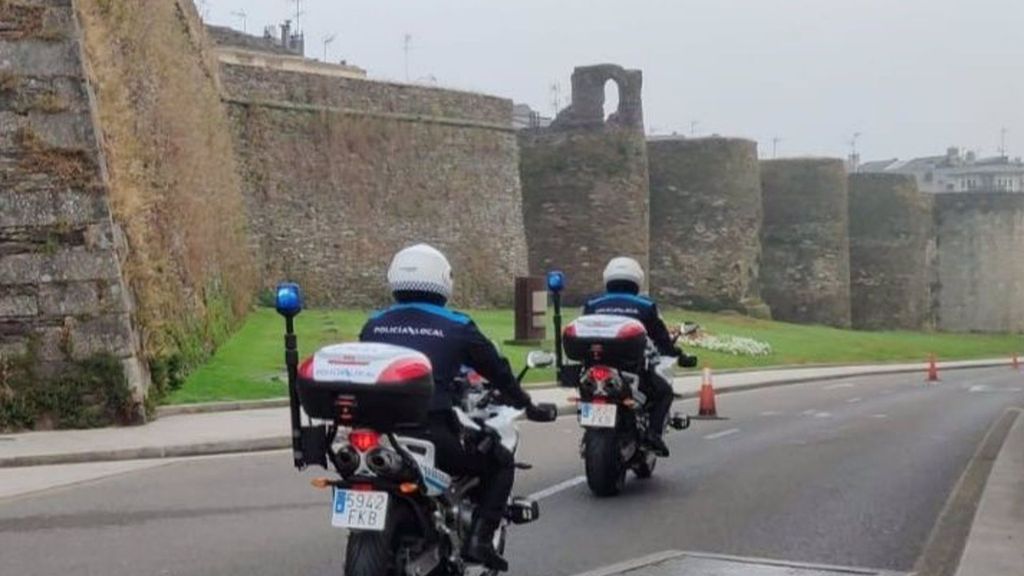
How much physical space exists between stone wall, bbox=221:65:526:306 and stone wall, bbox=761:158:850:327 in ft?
51.9

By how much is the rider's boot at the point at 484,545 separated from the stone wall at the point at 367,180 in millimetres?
33230

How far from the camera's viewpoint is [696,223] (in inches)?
2280

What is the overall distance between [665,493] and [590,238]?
41.4 metres

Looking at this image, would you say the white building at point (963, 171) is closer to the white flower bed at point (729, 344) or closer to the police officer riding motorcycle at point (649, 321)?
the white flower bed at point (729, 344)

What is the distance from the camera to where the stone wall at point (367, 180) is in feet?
137

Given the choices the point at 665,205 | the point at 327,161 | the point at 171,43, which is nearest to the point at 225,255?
the point at 171,43

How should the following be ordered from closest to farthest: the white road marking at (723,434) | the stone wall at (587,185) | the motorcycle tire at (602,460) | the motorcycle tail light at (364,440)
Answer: the motorcycle tail light at (364,440)
the motorcycle tire at (602,460)
the white road marking at (723,434)
the stone wall at (587,185)

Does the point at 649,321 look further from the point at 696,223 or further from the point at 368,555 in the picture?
the point at 696,223

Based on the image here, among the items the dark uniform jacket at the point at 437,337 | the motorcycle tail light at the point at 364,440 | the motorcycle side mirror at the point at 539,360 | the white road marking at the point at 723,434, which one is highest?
the dark uniform jacket at the point at 437,337

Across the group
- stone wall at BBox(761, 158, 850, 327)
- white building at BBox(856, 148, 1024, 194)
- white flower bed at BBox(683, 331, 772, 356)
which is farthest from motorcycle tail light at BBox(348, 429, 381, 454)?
white building at BBox(856, 148, 1024, 194)

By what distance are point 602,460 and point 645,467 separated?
1316 mm

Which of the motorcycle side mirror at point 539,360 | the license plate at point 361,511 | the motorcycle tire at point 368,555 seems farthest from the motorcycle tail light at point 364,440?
the motorcycle side mirror at point 539,360


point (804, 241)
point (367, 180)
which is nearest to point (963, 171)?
point (804, 241)

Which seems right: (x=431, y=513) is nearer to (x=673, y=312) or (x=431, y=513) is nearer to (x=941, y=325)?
(x=673, y=312)
